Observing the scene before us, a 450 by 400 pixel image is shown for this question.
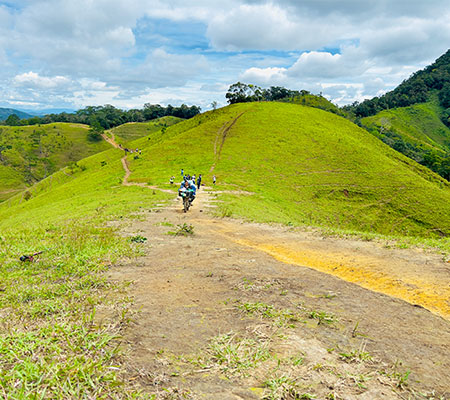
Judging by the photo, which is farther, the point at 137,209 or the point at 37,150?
the point at 37,150

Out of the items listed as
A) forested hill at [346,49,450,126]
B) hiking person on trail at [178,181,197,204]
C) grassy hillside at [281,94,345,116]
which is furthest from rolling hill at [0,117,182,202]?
forested hill at [346,49,450,126]

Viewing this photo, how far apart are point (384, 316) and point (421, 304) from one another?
4.77ft

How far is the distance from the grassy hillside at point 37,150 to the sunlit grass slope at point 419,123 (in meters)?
134

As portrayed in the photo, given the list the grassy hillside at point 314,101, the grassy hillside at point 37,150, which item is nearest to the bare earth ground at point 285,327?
the grassy hillside at point 37,150

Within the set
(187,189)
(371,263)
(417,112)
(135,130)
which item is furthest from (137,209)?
(417,112)

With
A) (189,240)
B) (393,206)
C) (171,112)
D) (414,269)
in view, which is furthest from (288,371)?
(171,112)

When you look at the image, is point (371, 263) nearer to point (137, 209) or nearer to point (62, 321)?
point (62, 321)

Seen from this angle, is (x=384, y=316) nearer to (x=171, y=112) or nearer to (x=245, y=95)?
(x=245, y=95)

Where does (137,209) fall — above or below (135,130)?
below

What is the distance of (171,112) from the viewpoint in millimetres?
166125

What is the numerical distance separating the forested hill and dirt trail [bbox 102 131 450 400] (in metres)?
178

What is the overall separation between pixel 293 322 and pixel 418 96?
8786 inches

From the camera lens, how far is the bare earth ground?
129 inches

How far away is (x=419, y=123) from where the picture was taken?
15212 centimetres
